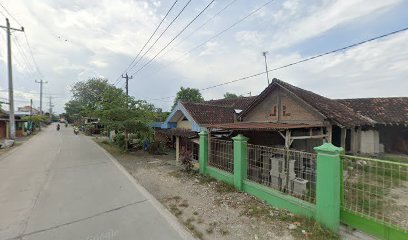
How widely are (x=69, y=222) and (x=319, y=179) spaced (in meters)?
5.26

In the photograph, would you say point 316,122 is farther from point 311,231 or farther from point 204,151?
point 311,231

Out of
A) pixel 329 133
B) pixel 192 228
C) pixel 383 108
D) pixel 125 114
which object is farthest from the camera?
pixel 383 108

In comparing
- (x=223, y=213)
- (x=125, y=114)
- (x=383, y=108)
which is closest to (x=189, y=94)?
(x=125, y=114)

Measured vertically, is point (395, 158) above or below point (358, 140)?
below

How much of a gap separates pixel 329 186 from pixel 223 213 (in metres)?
2.39

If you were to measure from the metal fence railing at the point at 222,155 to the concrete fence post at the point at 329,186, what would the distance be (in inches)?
143

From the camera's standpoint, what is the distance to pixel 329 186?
4348 millimetres

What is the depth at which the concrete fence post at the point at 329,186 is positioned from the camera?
4293mm

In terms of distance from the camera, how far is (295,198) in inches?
208

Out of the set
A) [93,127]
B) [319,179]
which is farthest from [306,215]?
[93,127]

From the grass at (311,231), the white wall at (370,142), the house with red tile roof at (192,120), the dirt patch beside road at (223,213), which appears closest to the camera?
the grass at (311,231)

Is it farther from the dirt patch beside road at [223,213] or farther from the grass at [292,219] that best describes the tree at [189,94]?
the grass at [292,219]

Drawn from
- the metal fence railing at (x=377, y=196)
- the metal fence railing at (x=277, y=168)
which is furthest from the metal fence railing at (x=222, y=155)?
the metal fence railing at (x=377, y=196)

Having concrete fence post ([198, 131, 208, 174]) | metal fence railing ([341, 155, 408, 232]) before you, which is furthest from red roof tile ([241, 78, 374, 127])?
concrete fence post ([198, 131, 208, 174])
